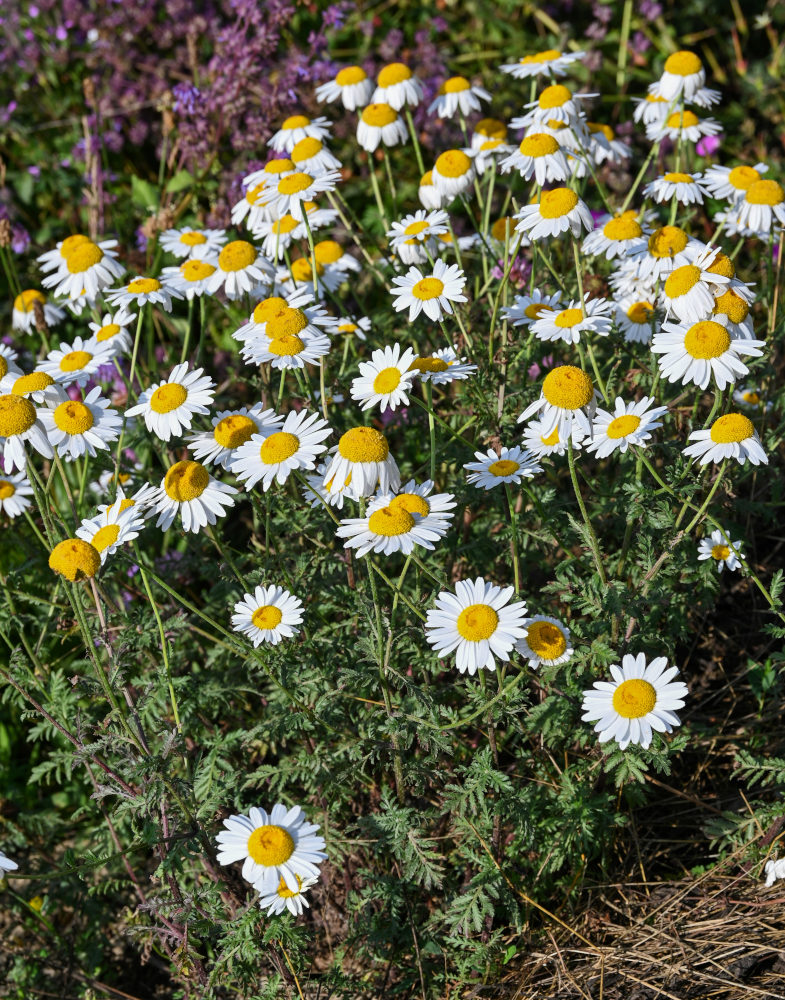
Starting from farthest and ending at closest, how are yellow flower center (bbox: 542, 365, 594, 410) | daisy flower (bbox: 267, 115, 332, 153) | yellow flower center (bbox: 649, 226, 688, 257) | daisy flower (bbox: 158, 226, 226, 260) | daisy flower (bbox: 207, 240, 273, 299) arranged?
daisy flower (bbox: 267, 115, 332, 153)
daisy flower (bbox: 158, 226, 226, 260)
daisy flower (bbox: 207, 240, 273, 299)
yellow flower center (bbox: 649, 226, 688, 257)
yellow flower center (bbox: 542, 365, 594, 410)

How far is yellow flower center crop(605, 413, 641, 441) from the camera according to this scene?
95.8 inches

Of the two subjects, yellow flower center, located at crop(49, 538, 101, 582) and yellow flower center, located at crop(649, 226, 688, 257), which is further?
yellow flower center, located at crop(649, 226, 688, 257)

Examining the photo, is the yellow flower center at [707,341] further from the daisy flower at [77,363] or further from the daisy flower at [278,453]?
the daisy flower at [77,363]

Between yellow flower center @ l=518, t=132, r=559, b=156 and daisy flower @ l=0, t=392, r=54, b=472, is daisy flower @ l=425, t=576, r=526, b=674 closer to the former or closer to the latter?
daisy flower @ l=0, t=392, r=54, b=472

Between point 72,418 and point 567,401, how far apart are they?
52.0 inches

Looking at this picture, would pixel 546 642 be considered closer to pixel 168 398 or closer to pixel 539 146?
pixel 168 398

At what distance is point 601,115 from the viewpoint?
587cm

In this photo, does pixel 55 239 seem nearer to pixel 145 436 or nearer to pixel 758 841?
pixel 145 436

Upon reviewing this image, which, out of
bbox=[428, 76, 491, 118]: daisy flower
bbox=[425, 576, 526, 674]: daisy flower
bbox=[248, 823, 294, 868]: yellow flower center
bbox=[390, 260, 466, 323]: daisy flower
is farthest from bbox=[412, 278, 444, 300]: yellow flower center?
bbox=[248, 823, 294, 868]: yellow flower center

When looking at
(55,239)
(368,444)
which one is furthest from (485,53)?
(368,444)

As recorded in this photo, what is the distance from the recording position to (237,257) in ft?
9.91

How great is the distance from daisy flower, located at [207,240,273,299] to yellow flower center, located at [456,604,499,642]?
Result: 1344 mm

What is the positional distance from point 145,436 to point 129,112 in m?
3.08

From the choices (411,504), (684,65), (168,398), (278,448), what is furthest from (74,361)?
(684,65)
